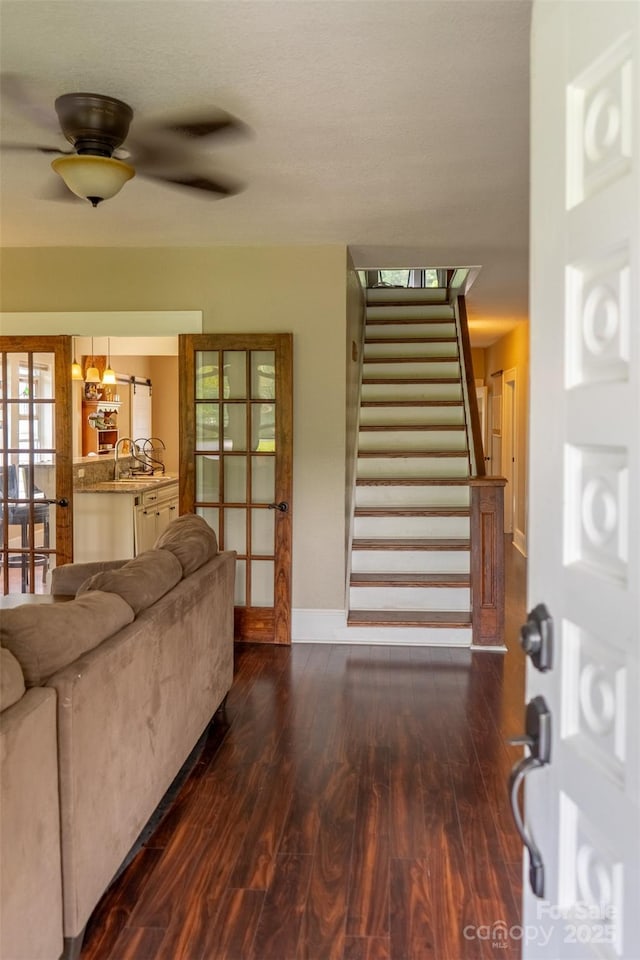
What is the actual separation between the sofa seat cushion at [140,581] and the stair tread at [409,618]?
7.76 ft

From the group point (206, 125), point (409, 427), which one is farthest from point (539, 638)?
point (409, 427)

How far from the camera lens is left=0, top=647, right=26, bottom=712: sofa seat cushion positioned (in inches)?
64.3

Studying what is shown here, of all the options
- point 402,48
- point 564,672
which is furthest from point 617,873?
point 402,48

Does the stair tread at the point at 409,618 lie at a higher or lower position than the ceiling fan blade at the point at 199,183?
lower

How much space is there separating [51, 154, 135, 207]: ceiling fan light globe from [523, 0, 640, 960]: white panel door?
6.11 ft

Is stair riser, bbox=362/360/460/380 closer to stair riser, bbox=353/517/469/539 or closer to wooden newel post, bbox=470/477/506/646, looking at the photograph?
stair riser, bbox=353/517/469/539

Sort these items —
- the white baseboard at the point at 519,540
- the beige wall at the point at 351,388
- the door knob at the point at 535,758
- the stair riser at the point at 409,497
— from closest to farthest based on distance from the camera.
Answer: the door knob at the point at 535,758
the beige wall at the point at 351,388
the stair riser at the point at 409,497
the white baseboard at the point at 519,540

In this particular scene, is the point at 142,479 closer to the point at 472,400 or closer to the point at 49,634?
the point at 472,400

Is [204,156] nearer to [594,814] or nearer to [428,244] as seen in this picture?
[428,244]

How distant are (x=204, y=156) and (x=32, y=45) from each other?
102 centimetres

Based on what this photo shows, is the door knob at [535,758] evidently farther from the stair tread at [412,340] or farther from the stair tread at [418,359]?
the stair tread at [412,340]

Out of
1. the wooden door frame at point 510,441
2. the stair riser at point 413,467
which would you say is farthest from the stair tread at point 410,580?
the wooden door frame at point 510,441

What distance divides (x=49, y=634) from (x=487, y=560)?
11.3 ft

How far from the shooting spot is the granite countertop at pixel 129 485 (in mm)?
6160
